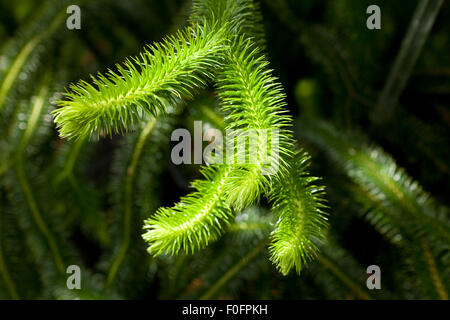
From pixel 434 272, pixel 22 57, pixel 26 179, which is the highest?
pixel 22 57

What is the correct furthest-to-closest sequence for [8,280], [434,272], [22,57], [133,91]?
[22,57] < [8,280] < [434,272] < [133,91]

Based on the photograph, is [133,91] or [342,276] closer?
[133,91]

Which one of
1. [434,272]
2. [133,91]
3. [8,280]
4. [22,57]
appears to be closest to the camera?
[133,91]

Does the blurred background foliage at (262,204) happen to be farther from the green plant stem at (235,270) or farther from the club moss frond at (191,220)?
the club moss frond at (191,220)

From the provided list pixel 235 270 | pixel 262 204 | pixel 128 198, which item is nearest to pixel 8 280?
pixel 128 198

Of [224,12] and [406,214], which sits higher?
[224,12]

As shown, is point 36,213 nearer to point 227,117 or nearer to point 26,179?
point 26,179
